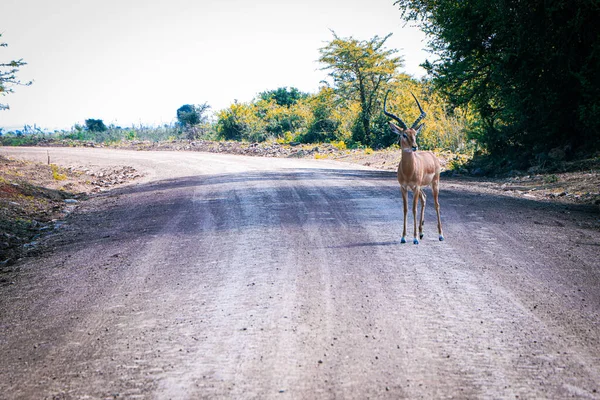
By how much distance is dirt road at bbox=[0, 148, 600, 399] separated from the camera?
14.1 feet

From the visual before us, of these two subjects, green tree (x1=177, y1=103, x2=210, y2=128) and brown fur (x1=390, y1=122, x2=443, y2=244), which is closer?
brown fur (x1=390, y1=122, x2=443, y2=244)

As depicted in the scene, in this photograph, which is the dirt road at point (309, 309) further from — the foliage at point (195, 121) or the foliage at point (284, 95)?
the foliage at point (284, 95)

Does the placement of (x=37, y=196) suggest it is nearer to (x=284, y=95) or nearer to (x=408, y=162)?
(x=408, y=162)

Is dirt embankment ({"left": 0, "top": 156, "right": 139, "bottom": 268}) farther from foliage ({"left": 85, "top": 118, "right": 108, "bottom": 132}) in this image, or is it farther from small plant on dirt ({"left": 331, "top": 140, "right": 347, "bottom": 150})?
foliage ({"left": 85, "top": 118, "right": 108, "bottom": 132})

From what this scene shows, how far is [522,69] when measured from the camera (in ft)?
57.1

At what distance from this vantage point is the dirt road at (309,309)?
429 cm

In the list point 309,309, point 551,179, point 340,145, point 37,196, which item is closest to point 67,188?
point 37,196

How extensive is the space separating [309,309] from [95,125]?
5548 cm

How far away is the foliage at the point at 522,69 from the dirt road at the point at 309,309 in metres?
7.51

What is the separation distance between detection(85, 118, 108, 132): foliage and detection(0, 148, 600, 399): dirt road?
4884 cm

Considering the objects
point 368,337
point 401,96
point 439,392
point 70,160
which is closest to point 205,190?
point 368,337

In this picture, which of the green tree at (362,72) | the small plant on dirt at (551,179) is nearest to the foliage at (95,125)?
the green tree at (362,72)

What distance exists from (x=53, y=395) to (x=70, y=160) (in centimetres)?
2592

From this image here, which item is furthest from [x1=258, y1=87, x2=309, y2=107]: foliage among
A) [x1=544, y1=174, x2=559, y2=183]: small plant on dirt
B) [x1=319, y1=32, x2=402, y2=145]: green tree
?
[x1=544, y1=174, x2=559, y2=183]: small plant on dirt
